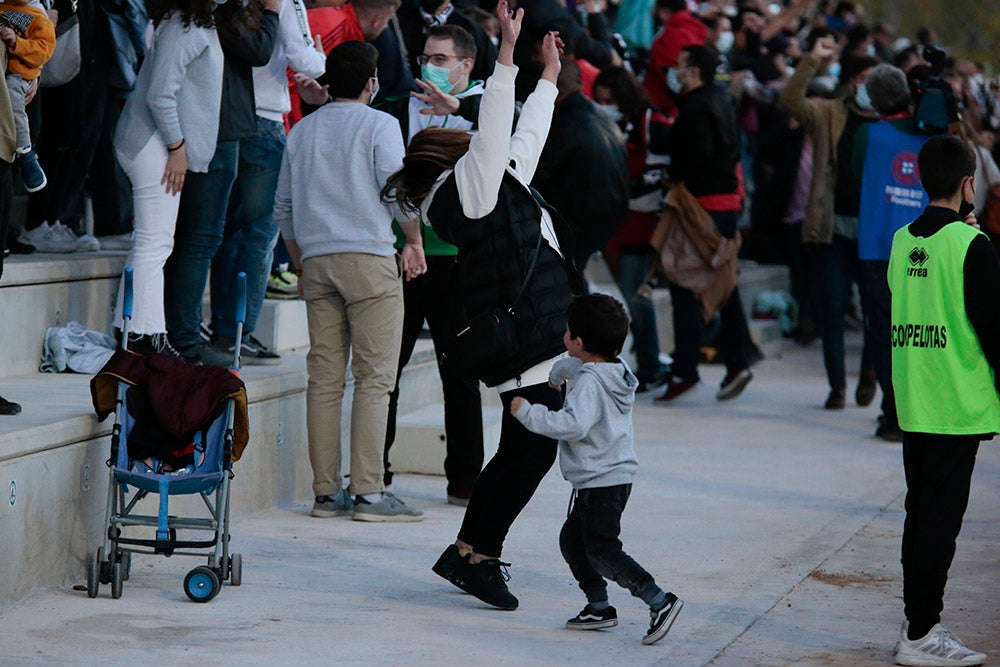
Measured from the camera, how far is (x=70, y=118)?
782 cm

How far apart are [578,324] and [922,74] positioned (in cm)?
531

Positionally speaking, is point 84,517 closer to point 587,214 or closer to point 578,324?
point 578,324

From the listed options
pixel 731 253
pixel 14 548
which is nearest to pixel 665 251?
pixel 731 253

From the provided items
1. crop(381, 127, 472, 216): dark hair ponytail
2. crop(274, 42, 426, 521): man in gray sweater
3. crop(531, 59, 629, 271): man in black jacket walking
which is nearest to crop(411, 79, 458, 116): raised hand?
crop(274, 42, 426, 521): man in gray sweater

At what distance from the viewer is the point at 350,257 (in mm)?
6852

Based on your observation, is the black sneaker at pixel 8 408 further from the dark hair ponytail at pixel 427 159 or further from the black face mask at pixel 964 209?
the black face mask at pixel 964 209

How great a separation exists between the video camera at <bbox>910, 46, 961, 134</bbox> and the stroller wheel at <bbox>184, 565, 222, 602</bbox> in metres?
5.29

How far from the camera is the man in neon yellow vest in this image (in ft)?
16.8

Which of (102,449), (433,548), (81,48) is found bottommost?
(433,548)

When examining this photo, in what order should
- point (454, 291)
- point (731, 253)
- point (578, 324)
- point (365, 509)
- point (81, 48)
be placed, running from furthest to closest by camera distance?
1. point (731, 253)
2. point (81, 48)
3. point (365, 509)
4. point (454, 291)
5. point (578, 324)

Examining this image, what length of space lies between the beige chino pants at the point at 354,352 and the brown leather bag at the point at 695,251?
169 inches

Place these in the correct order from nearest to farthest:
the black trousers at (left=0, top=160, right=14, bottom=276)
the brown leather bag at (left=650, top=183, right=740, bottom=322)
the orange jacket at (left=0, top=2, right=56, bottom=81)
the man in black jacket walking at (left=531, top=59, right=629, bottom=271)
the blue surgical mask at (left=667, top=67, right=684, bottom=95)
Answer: the black trousers at (left=0, top=160, right=14, bottom=276) → the orange jacket at (left=0, top=2, right=56, bottom=81) → the man in black jacket walking at (left=531, top=59, right=629, bottom=271) → the brown leather bag at (left=650, top=183, right=740, bottom=322) → the blue surgical mask at (left=667, top=67, right=684, bottom=95)

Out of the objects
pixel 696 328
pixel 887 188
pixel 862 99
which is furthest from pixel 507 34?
pixel 696 328

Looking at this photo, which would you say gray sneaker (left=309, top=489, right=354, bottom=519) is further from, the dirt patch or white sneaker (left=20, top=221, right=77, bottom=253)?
the dirt patch
